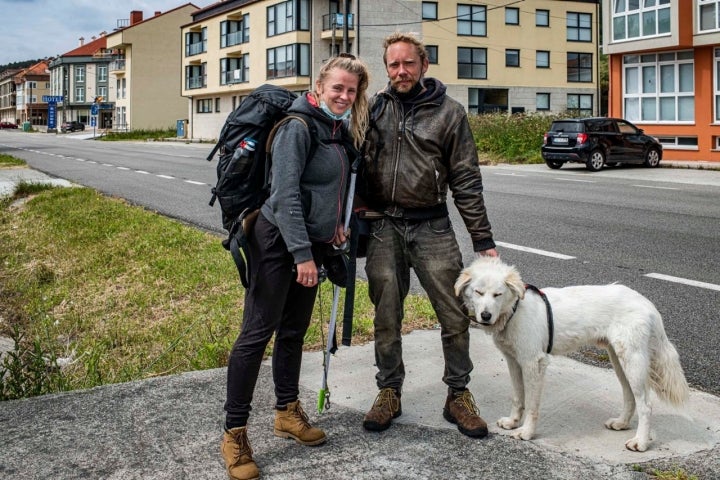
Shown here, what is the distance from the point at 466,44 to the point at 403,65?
51.1m

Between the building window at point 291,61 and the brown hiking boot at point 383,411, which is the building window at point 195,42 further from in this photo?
the brown hiking boot at point 383,411

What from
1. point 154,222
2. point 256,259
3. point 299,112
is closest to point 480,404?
point 256,259

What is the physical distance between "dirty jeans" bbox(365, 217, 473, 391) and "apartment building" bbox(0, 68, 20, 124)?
17319 cm

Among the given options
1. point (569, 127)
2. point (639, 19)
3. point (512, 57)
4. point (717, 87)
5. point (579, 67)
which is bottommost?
point (569, 127)

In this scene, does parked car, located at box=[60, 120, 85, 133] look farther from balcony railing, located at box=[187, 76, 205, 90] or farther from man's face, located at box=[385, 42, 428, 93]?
man's face, located at box=[385, 42, 428, 93]

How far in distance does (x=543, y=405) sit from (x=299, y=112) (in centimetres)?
215

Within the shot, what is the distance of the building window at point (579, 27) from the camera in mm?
56719

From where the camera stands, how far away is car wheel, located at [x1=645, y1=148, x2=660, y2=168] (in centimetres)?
2670

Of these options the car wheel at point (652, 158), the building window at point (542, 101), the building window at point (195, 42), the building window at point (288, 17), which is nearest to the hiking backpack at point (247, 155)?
the car wheel at point (652, 158)

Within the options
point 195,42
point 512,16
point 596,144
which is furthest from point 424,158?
point 195,42

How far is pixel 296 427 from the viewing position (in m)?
3.92

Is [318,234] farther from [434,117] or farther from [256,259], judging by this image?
[434,117]

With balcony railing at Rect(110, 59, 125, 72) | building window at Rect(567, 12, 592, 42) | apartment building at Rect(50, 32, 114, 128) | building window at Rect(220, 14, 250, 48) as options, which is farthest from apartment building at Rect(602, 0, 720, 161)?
apartment building at Rect(50, 32, 114, 128)

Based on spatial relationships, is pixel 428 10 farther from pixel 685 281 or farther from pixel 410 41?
pixel 410 41
